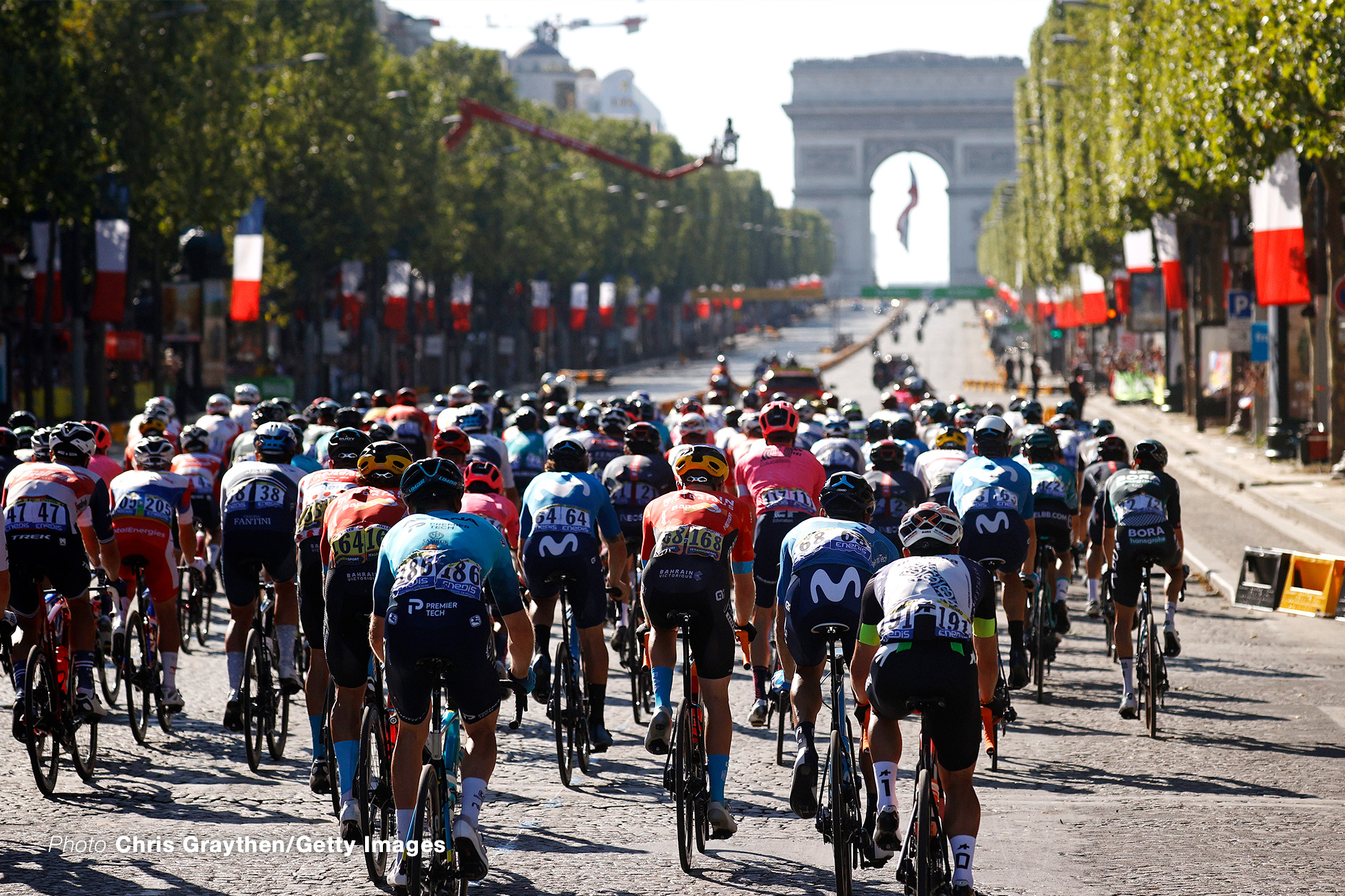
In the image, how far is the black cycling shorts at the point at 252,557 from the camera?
1042cm

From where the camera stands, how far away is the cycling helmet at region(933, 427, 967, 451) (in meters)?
14.4

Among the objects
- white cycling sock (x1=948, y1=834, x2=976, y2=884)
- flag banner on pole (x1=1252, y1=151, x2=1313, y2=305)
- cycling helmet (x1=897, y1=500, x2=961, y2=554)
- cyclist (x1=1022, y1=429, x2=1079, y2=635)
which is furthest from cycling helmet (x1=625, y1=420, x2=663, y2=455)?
flag banner on pole (x1=1252, y1=151, x2=1313, y2=305)

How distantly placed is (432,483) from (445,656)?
30.9 inches

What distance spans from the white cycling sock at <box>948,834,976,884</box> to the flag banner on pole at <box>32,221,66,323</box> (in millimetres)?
32186

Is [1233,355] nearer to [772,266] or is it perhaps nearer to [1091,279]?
[1091,279]

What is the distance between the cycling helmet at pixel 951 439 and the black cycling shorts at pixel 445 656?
762 cm

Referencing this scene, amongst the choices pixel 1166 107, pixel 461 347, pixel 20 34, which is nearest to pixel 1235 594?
pixel 1166 107

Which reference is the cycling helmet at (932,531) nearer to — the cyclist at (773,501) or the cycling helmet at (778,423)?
the cyclist at (773,501)

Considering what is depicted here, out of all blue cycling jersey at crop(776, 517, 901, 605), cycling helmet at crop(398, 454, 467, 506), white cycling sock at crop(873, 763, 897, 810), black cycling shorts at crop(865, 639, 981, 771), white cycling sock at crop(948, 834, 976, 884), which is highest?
cycling helmet at crop(398, 454, 467, 506)

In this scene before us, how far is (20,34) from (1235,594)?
21.2 meters

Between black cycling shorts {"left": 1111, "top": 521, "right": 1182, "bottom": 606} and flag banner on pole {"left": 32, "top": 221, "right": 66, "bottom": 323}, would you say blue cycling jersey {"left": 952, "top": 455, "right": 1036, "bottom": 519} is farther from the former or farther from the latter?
flag banner on pole {"left": 32, "top": 221, "right": 66, "bottom": 323}

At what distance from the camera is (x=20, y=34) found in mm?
29703

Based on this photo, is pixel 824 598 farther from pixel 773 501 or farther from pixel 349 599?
pixel 773 501

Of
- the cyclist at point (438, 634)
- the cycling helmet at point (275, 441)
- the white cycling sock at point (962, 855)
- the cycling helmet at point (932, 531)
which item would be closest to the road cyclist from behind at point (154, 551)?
the cycling helmet at point (275, 441)
